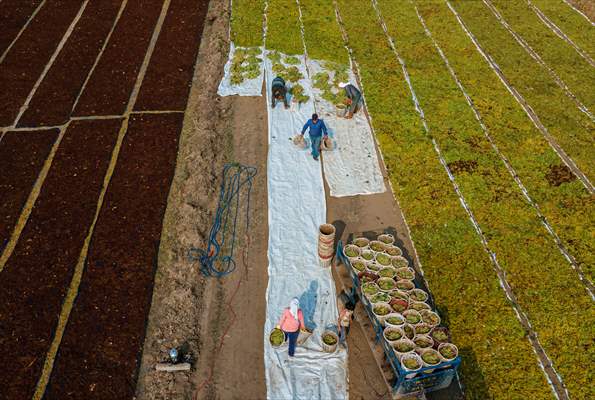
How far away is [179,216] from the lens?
1373 centimetres

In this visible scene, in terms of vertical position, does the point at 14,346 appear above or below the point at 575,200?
below

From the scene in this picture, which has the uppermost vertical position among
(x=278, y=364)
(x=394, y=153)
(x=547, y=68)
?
(x=547, y=68)

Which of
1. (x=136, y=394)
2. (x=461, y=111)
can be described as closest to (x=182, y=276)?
(x=136, y=394)

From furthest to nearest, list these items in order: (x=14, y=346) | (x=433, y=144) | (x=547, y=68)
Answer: (x=547, y=68) < (x=433, y=144) < (x=14, y=346)

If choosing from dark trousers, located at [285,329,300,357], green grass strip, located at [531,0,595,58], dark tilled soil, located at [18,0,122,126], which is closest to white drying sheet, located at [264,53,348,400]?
dark trousers, located at [285,329,300,357]

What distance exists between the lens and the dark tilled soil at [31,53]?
59.2 feet

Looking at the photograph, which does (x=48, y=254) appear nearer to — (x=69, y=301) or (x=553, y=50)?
(x=69, y=301)

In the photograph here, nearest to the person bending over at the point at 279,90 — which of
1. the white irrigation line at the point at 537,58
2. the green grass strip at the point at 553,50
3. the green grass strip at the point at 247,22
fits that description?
the green grass strip at the point at 247,22

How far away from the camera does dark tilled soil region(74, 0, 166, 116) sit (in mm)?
17766

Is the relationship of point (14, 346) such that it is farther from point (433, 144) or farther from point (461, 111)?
point (461, 111)

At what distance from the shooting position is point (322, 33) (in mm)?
21594

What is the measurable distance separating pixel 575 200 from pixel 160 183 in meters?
13.5

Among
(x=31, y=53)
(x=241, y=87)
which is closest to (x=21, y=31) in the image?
(x=31, y=53)

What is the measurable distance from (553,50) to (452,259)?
551 inches
